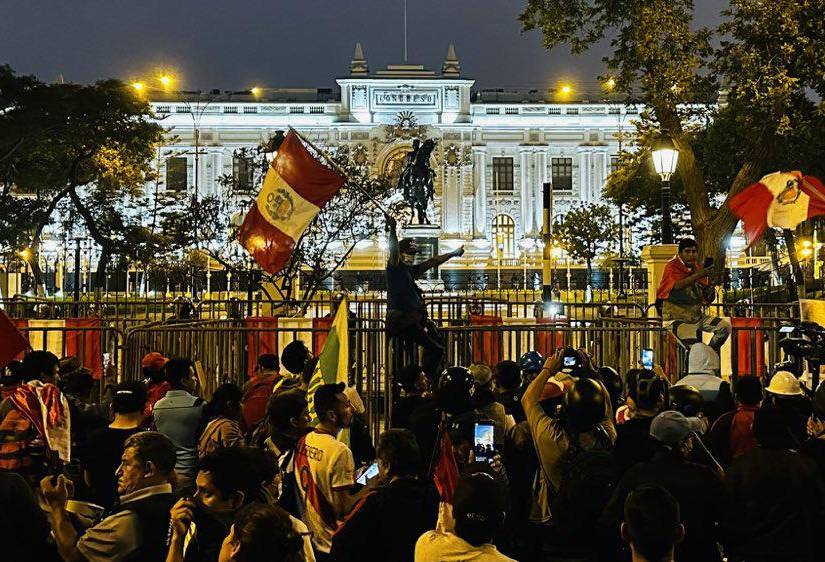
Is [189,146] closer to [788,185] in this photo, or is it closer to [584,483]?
[788,185]

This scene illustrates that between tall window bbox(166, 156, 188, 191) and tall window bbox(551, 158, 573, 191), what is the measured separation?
964 inches

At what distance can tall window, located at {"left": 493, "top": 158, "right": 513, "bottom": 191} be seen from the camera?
66188 mm

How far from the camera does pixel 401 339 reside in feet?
30.6

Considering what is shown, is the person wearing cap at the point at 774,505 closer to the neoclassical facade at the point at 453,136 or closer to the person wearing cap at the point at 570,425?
the person wearing cap at the point at 570,425

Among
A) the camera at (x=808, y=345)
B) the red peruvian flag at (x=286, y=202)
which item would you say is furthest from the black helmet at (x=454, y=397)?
the red peruvian flag at (x=286, y=202)

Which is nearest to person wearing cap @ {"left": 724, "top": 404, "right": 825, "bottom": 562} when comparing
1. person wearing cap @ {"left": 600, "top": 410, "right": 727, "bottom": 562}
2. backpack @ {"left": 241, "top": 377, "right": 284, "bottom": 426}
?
person wearing cap @ {"left": 600, "top": 410, "right": 727, "bottom": 562}

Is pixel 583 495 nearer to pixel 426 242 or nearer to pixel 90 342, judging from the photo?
pixel 90 342

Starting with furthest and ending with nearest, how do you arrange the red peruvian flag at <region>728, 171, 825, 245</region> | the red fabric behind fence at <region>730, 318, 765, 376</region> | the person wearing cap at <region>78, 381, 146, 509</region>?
the red peruvian flag at <region>728, 171, 825, 245</region> < the red fabric behind fence at <region>730, 318, 765, 376</region> < the person wearing cap at <region>78, 381, 146, 509</region>

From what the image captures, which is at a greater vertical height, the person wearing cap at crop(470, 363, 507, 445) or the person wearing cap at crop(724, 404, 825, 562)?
the person wearing cap at crop(470, 363, 507, 445)

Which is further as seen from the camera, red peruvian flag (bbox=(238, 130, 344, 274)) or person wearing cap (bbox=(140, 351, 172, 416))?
red peruvian flag (bbox=(238, 130, 344, 274))

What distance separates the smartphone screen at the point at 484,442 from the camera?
16.5 feet

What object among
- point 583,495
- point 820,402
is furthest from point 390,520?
point 820,402

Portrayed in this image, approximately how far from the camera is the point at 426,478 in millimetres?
4973

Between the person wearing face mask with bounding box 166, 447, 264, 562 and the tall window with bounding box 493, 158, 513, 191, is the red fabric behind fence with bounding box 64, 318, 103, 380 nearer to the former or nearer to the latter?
the person wearing face mask with bounding box 166, 447, 264, 562
